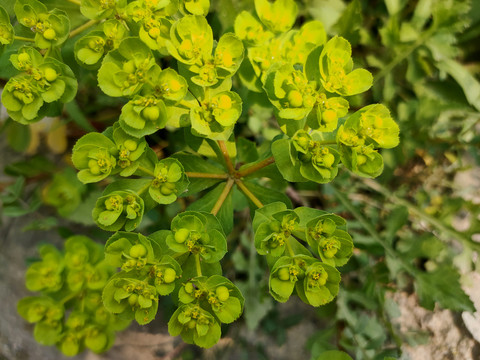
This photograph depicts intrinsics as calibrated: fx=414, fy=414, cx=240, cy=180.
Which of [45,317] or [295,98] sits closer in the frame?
[295,98]

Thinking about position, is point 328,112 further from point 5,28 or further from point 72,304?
point 72,304

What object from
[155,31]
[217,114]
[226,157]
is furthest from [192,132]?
[155,31]

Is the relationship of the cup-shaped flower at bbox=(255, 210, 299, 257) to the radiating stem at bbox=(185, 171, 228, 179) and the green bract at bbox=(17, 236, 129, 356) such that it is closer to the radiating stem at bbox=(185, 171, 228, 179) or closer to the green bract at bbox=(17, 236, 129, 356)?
the radiating stem at bbox=(185, 171, 228, 179)

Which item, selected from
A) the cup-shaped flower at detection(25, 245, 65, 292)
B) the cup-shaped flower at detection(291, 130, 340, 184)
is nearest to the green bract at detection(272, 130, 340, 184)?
the cup-shaped flower at detection(291, 130, 340, 184)

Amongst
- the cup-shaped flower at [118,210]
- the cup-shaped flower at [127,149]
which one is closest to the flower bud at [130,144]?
the cup-shaped flower at [127,149]

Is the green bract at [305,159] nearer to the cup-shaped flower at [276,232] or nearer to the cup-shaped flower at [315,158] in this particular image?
the cup-shaped flower at [315,158]

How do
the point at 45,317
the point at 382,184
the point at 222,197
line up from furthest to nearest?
the point at 382,184 → the point at 45,317 → the point at 222,197

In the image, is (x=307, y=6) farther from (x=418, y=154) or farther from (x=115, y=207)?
(x=115, y=207)
